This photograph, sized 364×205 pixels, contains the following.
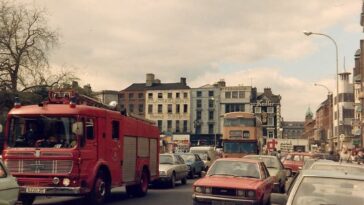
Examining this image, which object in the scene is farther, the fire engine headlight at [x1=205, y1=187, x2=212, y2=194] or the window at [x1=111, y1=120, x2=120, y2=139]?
the window at [x1=111, y1=120, x2=120, y2=139]

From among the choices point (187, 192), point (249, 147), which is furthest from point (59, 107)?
Answer: point (249, 147)

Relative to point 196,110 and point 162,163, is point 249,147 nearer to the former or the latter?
point 162,163

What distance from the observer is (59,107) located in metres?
14.6

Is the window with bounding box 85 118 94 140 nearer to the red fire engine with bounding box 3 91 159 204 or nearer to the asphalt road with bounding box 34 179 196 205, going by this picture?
the red fire engine with bounding box 3 91 159 204

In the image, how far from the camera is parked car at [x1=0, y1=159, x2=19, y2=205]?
29.3 feet

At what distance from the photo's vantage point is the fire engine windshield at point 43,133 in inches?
559

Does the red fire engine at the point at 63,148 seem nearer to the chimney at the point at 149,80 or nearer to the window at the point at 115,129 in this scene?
the window at the point at 115,129

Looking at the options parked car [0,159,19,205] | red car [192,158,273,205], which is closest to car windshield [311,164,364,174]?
red car [192,158,273,205]

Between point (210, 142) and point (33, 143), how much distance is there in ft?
303

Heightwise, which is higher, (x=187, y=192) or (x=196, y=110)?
(x=196, y=110)

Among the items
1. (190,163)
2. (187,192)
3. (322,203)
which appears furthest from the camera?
(190,163)

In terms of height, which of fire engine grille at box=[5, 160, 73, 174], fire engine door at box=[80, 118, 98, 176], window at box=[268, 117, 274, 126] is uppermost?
window at box=[268, 117, 274, 126]

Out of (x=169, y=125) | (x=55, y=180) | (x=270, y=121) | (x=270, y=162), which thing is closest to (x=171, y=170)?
(x=270, y=162)

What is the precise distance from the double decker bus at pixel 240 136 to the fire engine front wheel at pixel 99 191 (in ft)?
72.6
